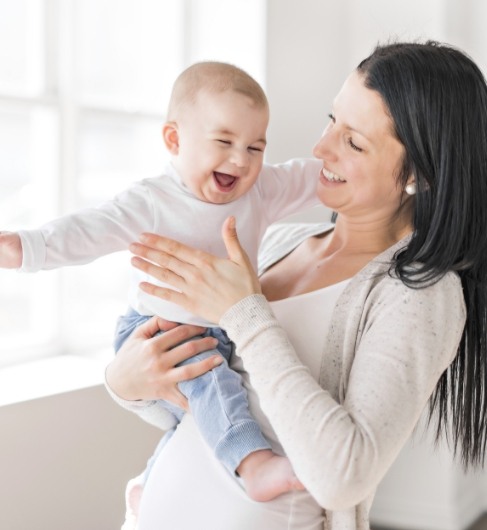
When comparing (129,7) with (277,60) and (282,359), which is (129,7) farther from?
(282,359)

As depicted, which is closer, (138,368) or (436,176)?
(436,176)

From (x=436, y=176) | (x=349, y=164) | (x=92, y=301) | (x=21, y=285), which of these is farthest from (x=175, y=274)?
(x=92, y=301)

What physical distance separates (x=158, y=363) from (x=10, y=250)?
37 cm

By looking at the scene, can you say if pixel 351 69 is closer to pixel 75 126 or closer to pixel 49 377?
pixel 75 126

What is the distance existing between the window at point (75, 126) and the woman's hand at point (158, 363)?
104cm

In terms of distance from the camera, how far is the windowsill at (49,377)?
8.27 ft

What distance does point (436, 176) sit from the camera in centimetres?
160

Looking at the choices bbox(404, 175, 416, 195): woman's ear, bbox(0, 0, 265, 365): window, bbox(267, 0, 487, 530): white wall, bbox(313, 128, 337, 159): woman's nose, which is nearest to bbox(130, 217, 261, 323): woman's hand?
bbox(313, 128, 337, 159): woman's nose

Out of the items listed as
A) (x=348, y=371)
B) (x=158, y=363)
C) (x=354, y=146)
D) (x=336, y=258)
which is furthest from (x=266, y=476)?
(x=354, y=146)

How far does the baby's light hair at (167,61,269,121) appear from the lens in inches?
69.1

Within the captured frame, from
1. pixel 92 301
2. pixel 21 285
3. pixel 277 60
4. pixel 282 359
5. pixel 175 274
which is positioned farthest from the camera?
pixel 277 60

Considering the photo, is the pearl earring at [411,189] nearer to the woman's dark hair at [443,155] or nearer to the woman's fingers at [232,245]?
the woman's dark hair at [443,155]

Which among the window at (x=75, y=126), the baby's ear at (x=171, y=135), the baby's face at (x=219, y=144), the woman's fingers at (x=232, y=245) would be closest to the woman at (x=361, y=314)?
the woman's fingers at (x=232, y=245)

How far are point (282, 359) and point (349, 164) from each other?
1.48 feet
